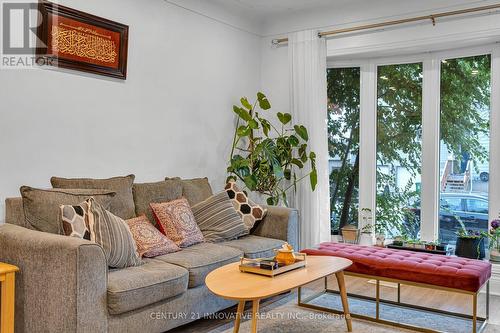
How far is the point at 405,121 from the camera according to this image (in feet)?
15.6

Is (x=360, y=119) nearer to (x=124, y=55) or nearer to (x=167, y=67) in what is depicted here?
(x=167, y=67)

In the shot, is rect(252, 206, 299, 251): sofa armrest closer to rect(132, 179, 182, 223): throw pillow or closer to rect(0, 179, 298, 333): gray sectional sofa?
rect(132, 179, 182, 223): throw pillow

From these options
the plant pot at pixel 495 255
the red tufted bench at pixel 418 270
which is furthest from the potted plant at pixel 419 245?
the red tufted bench at pixel 418 270

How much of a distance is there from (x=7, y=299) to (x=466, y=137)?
4.01m

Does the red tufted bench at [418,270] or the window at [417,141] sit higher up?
the window at [417,141]

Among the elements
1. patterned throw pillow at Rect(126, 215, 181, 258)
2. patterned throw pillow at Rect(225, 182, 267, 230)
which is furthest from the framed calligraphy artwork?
patterned throw pillow at Rect(225, 182, 267, 230)

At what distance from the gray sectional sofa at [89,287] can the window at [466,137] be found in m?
2.67

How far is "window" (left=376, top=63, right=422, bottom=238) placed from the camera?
15.4 ft

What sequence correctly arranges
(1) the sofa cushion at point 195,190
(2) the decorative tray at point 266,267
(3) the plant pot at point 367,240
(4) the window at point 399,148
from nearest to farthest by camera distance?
(2) the decorative tray at point 266,267
(1) the sofa cushion at point 195,190
(4) the window at point 399,148
(3) the plant pot at point 367,240

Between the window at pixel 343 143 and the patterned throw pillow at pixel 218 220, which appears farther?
the window at pixel 343 143

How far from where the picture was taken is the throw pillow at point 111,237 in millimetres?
2670

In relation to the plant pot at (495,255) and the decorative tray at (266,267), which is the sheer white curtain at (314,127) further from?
the decorative tray at (266,267)

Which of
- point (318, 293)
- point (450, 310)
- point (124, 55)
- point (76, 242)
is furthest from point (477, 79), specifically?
point (76, 242)

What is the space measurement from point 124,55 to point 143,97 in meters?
0.38
